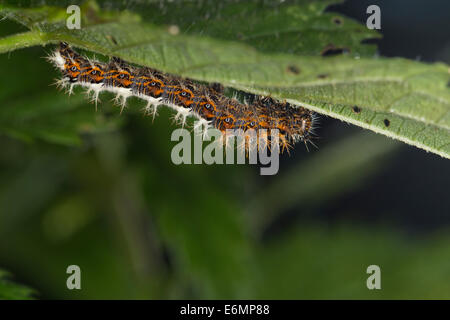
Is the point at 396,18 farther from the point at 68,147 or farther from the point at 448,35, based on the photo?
the point at 68,147

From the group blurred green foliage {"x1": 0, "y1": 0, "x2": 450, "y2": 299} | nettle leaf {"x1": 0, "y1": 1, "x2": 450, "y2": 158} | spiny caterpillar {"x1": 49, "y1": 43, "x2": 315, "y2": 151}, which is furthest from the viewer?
blurred green foliage {"x1": 0, "y1": 0, "x2": 450, "y2": 299}

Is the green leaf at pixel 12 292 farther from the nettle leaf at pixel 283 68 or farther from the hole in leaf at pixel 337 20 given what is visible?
the hole in leaf at pixel 337 20

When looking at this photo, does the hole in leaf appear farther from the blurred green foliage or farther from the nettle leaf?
the blurred green foliage

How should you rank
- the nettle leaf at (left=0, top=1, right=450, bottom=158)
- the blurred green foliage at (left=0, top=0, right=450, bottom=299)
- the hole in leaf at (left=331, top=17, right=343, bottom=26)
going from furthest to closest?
the blurred green foliage at (left=0, top=0, right=450, bottom=299) < the hole in leaf at (left=331, top=17, right=343, bottom=26) < the nettle leaf at (left=0, top=1, right=450, bottom=158)

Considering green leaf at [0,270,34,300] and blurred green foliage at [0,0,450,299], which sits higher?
blurred green foliage at [0,0,450,299]

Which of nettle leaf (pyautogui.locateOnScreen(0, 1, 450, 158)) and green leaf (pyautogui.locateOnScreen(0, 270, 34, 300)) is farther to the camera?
green leaf (pyautogui.locateOnScreen(0, 270, 34, 300))

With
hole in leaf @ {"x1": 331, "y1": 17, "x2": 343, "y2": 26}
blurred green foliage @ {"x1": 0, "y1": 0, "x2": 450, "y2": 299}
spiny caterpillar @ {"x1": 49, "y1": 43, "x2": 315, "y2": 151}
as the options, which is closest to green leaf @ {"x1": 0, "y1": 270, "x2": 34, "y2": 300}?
blurred green foliage @ {"x1": 0, "y1": 0, "x2": 450, "y2": 299}

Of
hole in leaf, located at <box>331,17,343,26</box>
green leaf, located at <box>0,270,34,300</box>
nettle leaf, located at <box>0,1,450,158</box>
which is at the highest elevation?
hole in leaf, located at <box>331,17,343,26</box>
